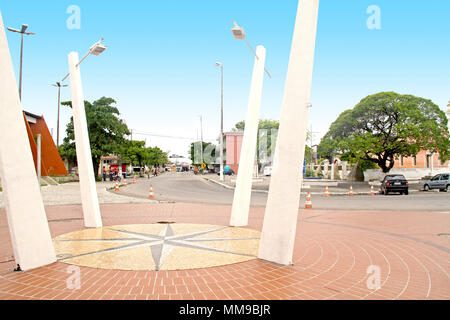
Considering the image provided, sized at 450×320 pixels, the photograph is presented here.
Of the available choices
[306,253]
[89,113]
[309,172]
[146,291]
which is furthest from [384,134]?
[89,113]

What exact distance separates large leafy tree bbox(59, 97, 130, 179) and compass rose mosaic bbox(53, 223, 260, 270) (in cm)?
3232

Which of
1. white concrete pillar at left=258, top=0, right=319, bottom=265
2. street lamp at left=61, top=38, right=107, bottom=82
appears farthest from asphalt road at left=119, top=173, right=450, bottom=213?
street lamp at left=61, top=38, right=107, bottom=82

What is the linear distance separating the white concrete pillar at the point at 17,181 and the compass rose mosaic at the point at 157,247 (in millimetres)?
593

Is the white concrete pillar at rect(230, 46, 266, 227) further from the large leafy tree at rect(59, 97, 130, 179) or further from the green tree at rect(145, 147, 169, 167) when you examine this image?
the green tree at rect(145, 147, 169, 167)

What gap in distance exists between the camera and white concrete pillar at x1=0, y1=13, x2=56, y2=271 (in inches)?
176

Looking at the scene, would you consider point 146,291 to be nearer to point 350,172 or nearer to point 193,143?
point 350,172

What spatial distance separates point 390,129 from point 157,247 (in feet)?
94.3

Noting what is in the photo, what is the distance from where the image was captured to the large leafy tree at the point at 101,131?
123ft

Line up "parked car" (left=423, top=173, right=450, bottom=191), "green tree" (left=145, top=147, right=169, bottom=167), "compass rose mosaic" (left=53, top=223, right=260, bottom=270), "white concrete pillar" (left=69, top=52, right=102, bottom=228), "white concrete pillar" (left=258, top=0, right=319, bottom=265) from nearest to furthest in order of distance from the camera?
"white concrete pillar" (left=258, top=0, right=319, bottom=265)
"compass rose mosaic" (left=53, top=223, right=260, bottom=270)
"white concrete pillar" (left=69, top=52, right=102, bottom=228)
"parked car" (left=423, top=173, right=450, bottom=191)
"green tree" (left=145, top=147, right=169, bottom=167)

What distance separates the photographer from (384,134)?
28.9 m

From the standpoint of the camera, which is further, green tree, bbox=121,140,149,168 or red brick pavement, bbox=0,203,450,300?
green tree, bbox=121,140,149,168

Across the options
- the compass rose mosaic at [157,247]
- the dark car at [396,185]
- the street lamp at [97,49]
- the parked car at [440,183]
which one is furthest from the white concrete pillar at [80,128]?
the parked car at [440,183]

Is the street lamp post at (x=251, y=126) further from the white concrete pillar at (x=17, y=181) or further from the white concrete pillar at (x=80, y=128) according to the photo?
the white concrete pillar at (x=17, y=181)
